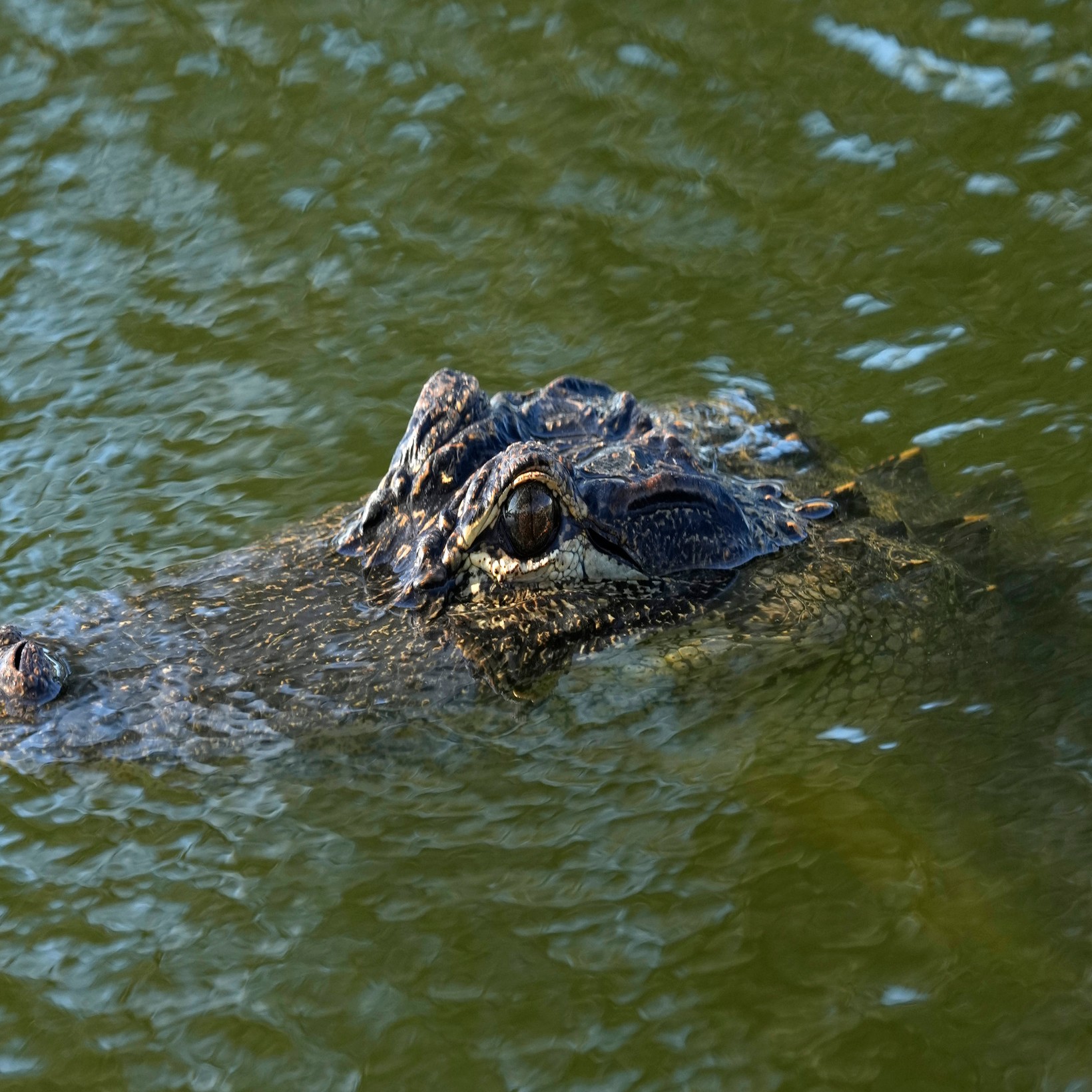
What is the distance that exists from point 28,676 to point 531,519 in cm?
152

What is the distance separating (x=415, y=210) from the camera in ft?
26.1

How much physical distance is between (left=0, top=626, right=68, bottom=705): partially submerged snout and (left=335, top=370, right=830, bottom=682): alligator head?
3.29 feet

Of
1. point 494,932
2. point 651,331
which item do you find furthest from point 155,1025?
point 651,331

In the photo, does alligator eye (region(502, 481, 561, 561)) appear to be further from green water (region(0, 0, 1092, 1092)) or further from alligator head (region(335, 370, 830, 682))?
green water (region(0, 0, 1092, 1092))

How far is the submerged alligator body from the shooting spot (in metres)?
4.32

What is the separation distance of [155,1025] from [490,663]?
1.36 m

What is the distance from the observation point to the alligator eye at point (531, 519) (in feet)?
14.3

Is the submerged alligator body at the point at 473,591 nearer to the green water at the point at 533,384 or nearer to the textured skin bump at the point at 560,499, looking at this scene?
the textured skin bump at the point at 560,499

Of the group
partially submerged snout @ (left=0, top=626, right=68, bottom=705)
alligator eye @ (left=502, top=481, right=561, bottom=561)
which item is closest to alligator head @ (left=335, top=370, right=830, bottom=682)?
alligator eye @ (left=502, top=481, right=561, bottom=561)

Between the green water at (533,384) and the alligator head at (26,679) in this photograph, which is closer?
the green water at (533,384)

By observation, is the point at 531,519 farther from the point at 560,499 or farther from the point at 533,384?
the point at 533,384

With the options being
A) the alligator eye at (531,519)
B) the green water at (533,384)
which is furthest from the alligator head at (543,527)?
the green water at (533,384)

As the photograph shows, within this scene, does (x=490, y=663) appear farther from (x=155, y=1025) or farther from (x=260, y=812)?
(x=155, y=1025)

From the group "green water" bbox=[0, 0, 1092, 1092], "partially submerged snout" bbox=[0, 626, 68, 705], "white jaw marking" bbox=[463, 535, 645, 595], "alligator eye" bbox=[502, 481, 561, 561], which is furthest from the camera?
"white jaw marking" bbox=[463, 535, 645, 595]
